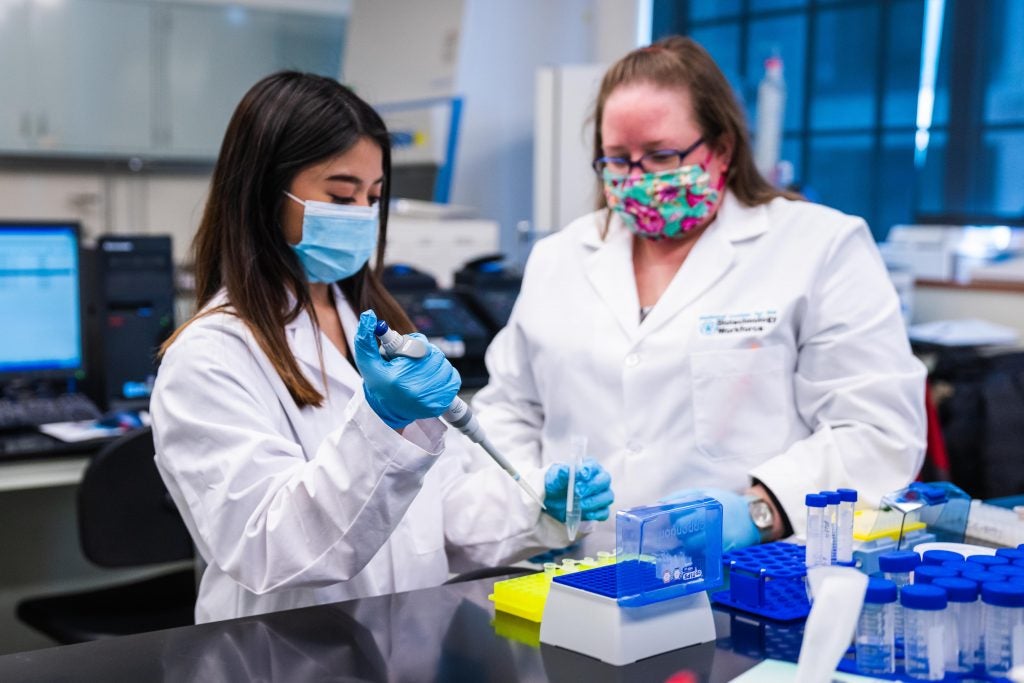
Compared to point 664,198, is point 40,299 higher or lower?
lower

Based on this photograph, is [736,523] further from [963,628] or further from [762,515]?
[963,628]

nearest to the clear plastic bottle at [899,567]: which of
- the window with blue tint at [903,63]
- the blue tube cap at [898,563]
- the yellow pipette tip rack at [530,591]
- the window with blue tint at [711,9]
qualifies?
the blue tube cap at [898,563]

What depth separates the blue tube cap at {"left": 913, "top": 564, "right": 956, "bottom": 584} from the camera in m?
0.92

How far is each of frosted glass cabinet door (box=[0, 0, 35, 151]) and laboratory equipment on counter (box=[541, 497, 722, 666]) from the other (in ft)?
13.4

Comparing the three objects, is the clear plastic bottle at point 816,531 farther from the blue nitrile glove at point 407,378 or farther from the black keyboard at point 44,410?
the black keyboard at point 44,410

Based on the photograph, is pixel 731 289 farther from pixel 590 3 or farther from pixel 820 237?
pixel 590 3

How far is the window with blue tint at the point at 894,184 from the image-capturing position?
3.68m

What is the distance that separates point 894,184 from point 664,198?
2.35 m

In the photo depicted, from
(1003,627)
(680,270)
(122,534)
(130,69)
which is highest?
(130,69)

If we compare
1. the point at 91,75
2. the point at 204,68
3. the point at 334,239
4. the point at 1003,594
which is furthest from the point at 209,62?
the point at 1003,594

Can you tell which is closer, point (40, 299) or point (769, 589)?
point (769, 589)

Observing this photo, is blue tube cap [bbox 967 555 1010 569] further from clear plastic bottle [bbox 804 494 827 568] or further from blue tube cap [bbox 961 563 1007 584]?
clear plastic bottle [bbox 804 494 827 568]

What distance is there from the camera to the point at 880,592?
0.87 m

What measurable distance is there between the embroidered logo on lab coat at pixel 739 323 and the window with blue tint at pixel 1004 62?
2155 millimetres
